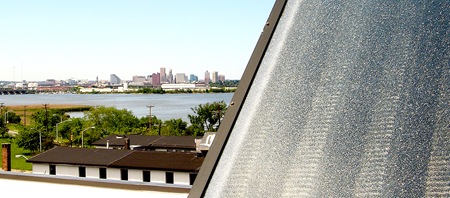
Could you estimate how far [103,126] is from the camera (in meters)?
35.1

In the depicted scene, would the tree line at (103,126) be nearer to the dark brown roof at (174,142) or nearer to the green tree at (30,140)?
the green tree at (30,140)

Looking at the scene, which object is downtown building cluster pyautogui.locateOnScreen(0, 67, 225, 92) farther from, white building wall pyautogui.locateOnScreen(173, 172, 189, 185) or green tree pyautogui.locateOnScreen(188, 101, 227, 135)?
white building wall pyautogui.locateOnScreen(173, 172, 189, 185)

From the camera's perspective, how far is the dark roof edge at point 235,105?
58cm

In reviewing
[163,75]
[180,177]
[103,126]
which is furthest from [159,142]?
[163,75]

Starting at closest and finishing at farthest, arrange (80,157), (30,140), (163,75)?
(80,157), (30,140), (163,75)

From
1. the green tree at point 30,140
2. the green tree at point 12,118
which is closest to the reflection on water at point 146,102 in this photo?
the green tree at point 12,118

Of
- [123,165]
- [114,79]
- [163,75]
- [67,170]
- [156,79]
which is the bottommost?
[67,170]

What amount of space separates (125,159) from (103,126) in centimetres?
2035

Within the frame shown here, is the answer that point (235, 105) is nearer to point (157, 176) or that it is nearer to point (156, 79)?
point (157, 176)

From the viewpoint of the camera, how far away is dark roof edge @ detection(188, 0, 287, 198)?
0.58m

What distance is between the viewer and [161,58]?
88938mm

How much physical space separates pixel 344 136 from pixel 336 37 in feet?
0.45

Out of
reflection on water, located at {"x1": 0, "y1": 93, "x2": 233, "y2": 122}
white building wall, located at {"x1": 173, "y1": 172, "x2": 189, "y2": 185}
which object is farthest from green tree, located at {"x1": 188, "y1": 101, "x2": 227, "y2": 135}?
white building wall, located at {"x1": 173, "y1": 172, "x2": 189, "y2": 185}

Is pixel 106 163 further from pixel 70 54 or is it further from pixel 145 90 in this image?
pixel 70 54
